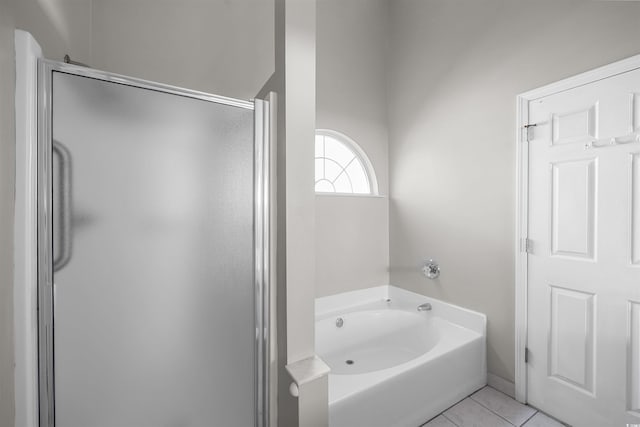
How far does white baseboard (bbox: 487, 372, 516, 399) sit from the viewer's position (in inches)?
76.9

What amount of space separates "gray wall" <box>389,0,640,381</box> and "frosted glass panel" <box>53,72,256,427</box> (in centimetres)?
179

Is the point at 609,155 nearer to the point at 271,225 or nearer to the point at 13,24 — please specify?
the point at 271,225

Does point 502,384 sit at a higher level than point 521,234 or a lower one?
lower

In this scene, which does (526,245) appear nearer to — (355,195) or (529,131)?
(529,131)

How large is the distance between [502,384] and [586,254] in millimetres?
1120

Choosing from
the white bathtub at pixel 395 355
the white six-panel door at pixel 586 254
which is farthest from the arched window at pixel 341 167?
the white six-panel door at pixel 586 254

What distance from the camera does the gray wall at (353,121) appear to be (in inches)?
99.1

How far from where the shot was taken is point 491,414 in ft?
5.87

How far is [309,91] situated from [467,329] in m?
2.13

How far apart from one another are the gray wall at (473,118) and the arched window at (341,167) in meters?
0.32

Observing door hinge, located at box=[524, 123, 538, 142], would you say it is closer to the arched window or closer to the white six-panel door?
the white six-panel door

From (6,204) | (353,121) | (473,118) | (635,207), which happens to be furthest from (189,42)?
(635,207)

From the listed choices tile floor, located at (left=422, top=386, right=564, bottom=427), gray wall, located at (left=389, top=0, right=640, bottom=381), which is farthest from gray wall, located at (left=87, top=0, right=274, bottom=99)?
tile floor, located at (left=422, top=386, right=564, bottom=427)

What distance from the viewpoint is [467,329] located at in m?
2.17
